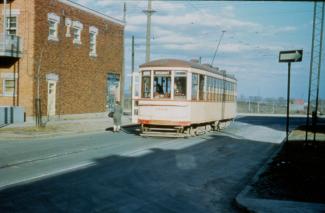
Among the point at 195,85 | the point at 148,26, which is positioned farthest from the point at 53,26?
the point at 195,85

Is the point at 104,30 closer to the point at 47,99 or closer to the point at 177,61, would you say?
the point at 47,99

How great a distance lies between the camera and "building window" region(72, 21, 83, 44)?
30.4 metres

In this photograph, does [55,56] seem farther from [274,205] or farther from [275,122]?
[274,205]

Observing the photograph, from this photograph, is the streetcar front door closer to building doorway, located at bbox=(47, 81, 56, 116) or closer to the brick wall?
the brick wall

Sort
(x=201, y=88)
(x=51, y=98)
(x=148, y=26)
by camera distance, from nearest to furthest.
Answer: (x=201, y=88), (x=51, y=98), (x=148, y=26)

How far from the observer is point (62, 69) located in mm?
29094

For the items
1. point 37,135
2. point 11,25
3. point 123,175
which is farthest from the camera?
point 11,25

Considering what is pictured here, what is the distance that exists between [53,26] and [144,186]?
837 inches

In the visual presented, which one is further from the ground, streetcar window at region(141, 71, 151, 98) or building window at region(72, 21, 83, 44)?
building window at region(72, 21, 83, 44)

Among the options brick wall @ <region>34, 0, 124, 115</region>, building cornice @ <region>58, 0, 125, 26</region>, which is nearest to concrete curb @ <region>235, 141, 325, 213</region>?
brick wall @ <region>34, 0, 124, 115</region>

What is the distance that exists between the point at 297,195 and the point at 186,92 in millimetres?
11938

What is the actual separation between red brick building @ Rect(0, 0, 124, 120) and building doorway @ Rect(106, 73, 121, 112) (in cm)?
24

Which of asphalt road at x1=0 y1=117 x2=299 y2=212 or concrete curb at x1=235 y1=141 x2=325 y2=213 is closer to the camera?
concrete curb at x1=235 y1=141 x2=325 y2=213

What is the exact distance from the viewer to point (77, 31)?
102 ft
